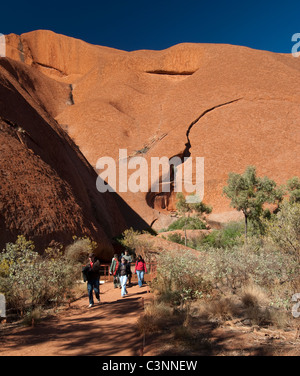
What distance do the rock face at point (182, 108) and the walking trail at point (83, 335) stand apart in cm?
1488

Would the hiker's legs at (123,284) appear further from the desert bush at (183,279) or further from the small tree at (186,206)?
the small tree at (186,206)

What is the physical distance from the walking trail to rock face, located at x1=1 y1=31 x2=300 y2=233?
48.8 ft

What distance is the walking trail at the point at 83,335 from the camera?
4.16 meters

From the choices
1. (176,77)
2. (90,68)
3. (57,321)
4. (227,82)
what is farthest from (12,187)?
(90,68)

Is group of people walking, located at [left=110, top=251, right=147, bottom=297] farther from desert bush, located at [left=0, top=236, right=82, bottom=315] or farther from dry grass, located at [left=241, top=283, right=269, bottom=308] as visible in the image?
dry grass, located at [left=241, top=283, right=269, bottom=308]

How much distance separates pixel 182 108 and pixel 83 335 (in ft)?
128

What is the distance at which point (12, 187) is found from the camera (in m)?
10.7

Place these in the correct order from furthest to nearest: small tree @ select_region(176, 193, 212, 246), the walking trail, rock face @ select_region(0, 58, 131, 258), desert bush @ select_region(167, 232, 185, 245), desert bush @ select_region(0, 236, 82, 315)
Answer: small tree @ select_region(176, 193, 212, 246) → desert bush @ select_region(167, 232, 185, 245) → rock face @ select_region(0, 58, 131, 258) → desert bush @ select_region(0, 236, 82, 315) → the walking trail

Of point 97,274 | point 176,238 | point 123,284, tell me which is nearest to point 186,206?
point 176,238

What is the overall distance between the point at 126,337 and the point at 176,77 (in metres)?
52.1

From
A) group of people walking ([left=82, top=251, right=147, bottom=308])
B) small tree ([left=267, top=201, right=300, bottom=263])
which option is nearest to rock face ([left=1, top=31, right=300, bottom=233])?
group of people walking ([left=82, top=251, right=147, bottom=308])

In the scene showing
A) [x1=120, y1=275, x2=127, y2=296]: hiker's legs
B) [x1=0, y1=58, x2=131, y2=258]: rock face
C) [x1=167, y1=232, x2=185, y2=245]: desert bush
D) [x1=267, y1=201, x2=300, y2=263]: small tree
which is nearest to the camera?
[x1=267, y1=201, x2=300, y2=263]: small tree

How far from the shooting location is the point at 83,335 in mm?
4840

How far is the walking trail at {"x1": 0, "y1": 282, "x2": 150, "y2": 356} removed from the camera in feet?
13.7
